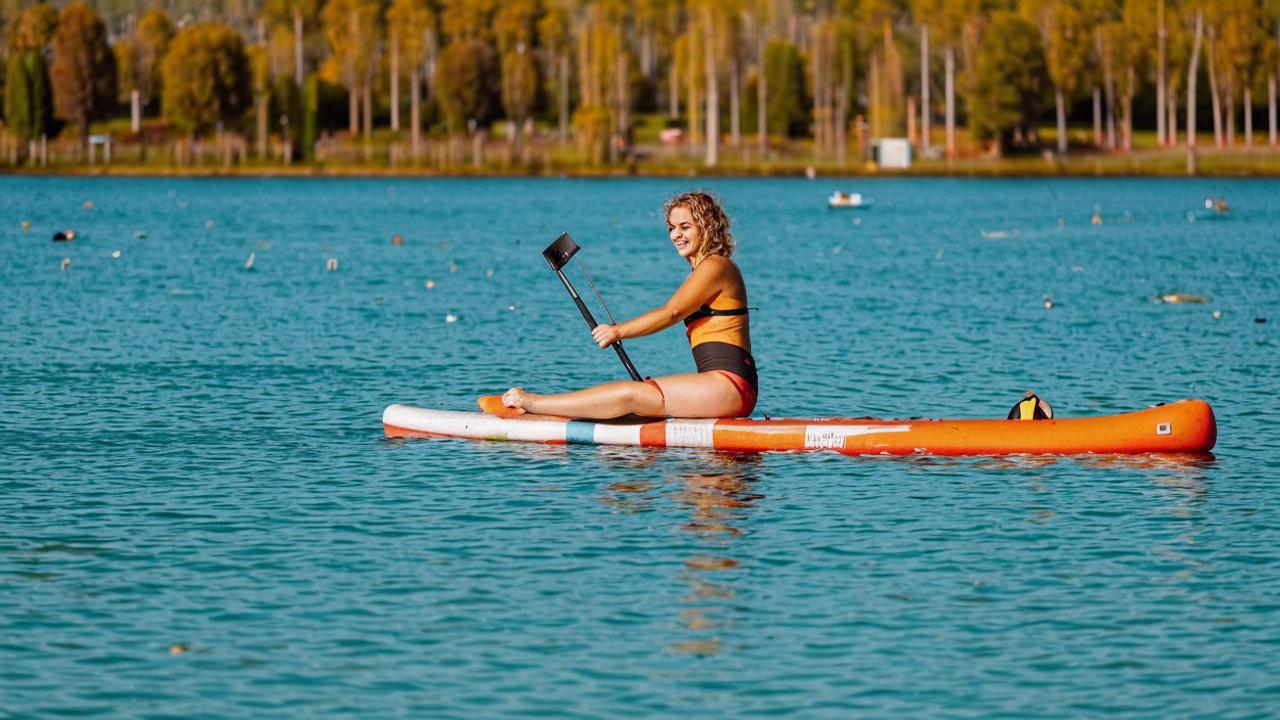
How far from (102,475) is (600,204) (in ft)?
291

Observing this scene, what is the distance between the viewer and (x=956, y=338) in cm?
3606

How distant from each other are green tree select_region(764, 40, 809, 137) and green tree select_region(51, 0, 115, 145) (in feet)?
178

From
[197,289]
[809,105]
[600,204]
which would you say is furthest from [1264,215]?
[809,105]

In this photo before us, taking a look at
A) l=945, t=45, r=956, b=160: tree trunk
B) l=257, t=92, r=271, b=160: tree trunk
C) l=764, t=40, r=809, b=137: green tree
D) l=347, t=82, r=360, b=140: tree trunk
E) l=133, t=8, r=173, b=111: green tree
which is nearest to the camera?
l=945, t=45, r=956, b=160: tree trunk

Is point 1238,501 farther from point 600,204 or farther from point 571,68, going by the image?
point 571,68

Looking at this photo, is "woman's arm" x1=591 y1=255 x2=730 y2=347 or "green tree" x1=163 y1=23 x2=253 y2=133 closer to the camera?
"woman's arm" x1=591 y1=255 x2=730 y2=347

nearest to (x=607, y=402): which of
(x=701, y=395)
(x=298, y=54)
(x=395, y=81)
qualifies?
(x=701, y=395)

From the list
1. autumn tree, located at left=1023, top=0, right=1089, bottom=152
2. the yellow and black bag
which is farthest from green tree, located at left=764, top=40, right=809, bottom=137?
the yellow and black bag

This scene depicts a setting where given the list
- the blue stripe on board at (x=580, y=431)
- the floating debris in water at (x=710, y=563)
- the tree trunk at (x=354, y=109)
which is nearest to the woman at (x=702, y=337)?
the blue stripe on board at (x=580, y=431)

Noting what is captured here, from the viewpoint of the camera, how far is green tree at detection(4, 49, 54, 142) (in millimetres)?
154375

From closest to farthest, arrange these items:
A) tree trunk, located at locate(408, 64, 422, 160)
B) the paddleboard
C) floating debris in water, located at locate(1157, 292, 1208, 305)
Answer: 1. the paddleboard
2. floating debris in water, located at locate(1157, 292, 1208, 305)
3. tree trunk, located at locate(408, 64, 422, 160)

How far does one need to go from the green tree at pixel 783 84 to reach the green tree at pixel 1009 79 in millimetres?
20948

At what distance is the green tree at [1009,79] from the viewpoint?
148 meters

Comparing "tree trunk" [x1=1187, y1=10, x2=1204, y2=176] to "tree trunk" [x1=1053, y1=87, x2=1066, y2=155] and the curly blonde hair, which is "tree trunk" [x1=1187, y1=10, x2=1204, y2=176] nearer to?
"tree trunk" [x1=1053, y1=87, x2=1066, y2=155]
